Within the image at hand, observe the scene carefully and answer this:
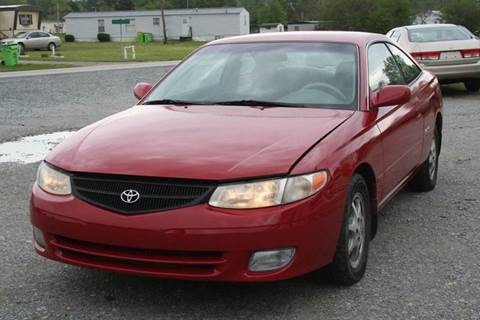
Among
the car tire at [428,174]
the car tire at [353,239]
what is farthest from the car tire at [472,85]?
the car tire at [353,239]

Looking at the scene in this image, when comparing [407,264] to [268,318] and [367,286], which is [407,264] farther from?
[268,318]

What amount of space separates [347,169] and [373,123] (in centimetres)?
70

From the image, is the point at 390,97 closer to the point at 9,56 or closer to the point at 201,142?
the point at 201,142

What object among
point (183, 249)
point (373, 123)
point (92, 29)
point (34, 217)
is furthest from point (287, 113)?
point (92, 29)

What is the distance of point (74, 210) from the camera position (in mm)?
3463

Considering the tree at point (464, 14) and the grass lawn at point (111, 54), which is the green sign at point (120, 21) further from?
the tree at point (464, 14)

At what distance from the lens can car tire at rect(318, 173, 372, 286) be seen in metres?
3.70

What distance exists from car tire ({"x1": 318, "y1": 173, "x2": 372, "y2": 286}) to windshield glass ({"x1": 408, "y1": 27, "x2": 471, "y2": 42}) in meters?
10.6

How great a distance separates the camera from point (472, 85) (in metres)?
14.7

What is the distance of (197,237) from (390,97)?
1.84 metres

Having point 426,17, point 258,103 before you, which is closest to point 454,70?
point 258,103

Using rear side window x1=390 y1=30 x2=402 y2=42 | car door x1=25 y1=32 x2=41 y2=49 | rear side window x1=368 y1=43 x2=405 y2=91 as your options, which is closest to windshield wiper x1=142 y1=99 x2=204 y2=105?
rear side window x1=368 y1=43 x2=405 y2=91

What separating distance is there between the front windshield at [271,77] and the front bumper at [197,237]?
3.75ft

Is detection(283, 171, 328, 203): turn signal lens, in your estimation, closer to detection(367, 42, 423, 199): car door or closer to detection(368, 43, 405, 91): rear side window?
detection(367, 42, 423, 199): car door
